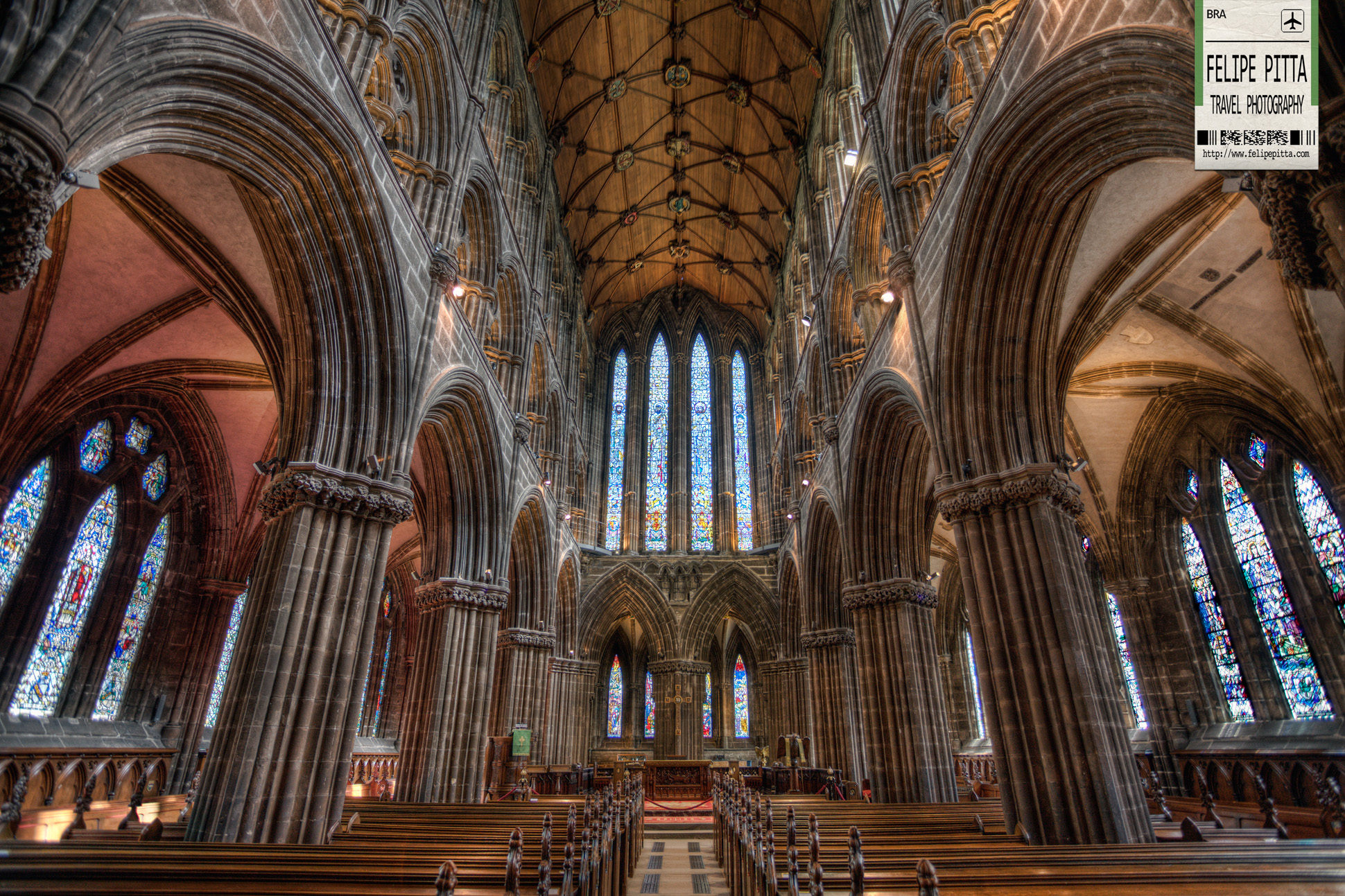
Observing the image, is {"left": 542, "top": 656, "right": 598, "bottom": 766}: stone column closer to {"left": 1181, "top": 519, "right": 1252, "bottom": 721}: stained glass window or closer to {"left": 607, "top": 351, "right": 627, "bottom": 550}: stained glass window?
{"left": 607, "top": 351, "right": 627, "bottom": 550}: stained glass window

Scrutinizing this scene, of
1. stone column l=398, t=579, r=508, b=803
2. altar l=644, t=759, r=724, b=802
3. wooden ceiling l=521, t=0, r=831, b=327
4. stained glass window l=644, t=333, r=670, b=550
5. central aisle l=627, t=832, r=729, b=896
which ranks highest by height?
wooden ceiling l=521, t=0, r=831, b=327

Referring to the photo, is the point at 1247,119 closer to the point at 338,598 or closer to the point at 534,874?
the point at 534,874

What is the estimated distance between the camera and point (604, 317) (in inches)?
1146

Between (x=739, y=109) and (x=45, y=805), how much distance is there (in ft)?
78.1

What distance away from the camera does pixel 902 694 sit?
42.0 ft

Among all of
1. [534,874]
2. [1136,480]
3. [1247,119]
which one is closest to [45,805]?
[534,874]

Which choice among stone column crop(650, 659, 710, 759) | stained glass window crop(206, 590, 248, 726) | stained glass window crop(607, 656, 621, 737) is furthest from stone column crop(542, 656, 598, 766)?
stained glass window crop(206, 590, 248, 726)

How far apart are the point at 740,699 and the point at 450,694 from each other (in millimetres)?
17533

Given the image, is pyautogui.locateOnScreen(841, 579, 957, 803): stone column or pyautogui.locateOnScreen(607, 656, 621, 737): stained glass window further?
pyautogui.locateOnScreen(607, 656, 621, 737): stained glass window

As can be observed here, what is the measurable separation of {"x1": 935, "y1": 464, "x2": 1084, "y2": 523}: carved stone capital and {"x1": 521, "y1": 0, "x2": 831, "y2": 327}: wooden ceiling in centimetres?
1448

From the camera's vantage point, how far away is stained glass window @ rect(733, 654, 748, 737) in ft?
88.9

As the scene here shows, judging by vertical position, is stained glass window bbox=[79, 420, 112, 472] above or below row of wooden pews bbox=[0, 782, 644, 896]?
above

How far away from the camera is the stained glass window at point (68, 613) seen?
13055mm

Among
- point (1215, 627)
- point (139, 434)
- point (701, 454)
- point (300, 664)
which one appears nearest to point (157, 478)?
point (139, 434)
